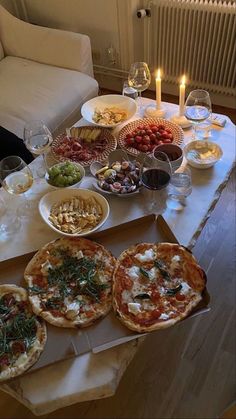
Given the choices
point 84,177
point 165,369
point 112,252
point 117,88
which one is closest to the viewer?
point 112,252

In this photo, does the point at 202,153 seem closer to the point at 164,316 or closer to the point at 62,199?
the point at 62,199

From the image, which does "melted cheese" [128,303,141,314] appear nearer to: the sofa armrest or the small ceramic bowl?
the small ceramic bowl

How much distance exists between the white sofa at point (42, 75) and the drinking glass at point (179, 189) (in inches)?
41.8

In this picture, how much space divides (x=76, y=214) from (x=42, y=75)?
1491 millimetres

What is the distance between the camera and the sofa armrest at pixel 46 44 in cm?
244

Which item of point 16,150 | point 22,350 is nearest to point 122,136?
point 16,150

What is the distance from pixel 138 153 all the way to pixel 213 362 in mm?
946

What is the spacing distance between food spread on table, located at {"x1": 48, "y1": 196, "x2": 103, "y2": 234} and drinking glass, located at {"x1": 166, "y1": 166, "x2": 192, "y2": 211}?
0.27 m

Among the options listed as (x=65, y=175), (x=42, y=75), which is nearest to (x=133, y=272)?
(x=65, y=175)

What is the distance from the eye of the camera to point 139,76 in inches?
68.7

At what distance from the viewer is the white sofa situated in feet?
7.41

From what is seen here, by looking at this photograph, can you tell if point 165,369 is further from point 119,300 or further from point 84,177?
point 84,177

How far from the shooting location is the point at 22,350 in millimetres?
1008

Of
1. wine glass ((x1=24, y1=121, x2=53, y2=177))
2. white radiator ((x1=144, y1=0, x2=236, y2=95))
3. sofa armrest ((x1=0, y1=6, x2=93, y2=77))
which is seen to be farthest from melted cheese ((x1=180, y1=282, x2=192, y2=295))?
white radiator ((x1=144, y1=0, x2=236, y2=95))
